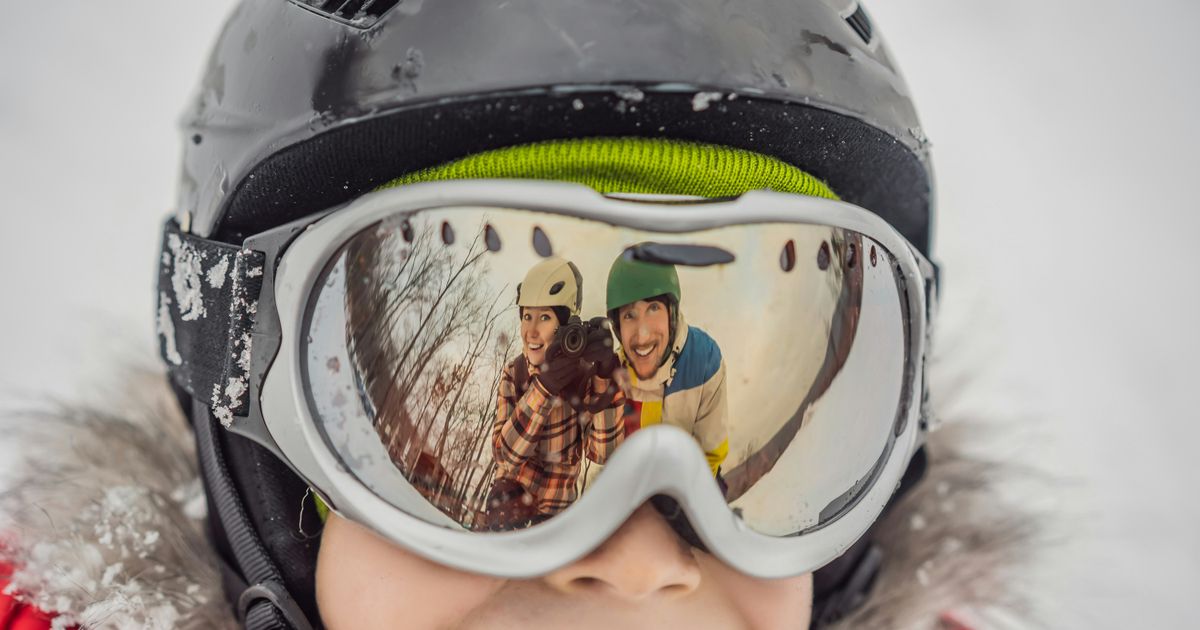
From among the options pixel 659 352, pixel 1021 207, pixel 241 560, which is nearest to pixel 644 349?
pixel 659 352

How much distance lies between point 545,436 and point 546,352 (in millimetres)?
87

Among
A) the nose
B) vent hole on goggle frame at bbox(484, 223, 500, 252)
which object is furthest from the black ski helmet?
the nose

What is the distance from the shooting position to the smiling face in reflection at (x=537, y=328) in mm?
1014

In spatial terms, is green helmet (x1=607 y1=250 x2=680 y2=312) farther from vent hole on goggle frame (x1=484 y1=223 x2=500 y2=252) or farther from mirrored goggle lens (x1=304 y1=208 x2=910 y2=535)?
vent hole on goggle frame (x1=484 y1=223 x2=500 y2=252)

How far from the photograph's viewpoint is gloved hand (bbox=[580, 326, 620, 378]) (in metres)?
1.02

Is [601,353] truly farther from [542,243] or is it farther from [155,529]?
[155,529]

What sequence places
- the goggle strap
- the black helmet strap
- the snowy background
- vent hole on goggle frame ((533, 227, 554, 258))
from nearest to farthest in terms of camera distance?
1. vent hole on goggle frame ((533, 227, 554, 258))
2. the goggle strap
3. the black helmet strap
4. the snowy background

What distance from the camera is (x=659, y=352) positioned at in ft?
3.39

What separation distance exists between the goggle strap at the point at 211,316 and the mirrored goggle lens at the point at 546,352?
0.10 metres

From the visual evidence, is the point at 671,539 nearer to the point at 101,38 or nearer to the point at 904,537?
the point at 904,537

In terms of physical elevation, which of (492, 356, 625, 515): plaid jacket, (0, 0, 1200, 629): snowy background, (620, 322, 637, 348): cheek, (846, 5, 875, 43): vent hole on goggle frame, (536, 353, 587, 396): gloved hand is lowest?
(0, 0, 1200, 629): snowy background

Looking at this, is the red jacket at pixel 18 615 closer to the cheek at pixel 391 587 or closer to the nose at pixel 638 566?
the cheek at pixel 391 587

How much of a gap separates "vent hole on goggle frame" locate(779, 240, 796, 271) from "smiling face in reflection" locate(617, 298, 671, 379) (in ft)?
0.47

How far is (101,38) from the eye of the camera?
2.77m
